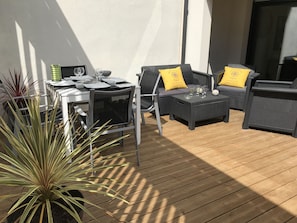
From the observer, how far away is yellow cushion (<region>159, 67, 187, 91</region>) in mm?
4707

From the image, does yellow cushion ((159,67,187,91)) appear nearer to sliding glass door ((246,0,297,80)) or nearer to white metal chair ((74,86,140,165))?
white metal chair ((74,86,140,165))

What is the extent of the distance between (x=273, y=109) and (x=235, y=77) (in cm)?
143

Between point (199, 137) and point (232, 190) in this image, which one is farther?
point (199, 137)

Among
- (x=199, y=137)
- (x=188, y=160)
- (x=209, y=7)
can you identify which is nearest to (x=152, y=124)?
(x=199, y=137)

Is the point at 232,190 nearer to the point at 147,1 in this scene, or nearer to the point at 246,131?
the point at 246,131

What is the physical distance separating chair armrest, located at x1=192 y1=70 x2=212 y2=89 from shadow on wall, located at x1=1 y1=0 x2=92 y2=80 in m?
2.33

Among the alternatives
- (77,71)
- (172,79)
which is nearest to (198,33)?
(172,79)

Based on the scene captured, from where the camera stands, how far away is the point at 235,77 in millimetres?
5047

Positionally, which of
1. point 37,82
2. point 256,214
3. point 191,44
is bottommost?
point 256,214

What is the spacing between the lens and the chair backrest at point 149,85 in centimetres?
367

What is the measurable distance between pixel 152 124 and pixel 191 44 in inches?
90.0

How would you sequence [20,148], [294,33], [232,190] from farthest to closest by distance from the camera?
[294,33] < [232,190] < [20,148]

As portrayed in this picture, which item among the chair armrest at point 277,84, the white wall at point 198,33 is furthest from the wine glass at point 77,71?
the chair armrest at point 277,84

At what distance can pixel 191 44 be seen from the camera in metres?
5.53
